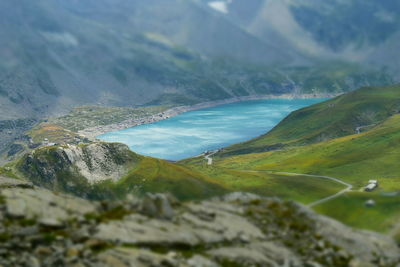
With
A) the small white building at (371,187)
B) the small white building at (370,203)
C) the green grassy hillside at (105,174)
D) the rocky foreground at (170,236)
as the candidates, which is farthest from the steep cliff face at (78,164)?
the rocky foreground at (170,236)

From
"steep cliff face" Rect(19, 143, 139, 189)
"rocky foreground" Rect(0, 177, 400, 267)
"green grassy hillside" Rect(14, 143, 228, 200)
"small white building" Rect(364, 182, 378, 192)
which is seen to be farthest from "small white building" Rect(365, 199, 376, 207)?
"steep cliff face" Rect(19, 143, 139, 189)

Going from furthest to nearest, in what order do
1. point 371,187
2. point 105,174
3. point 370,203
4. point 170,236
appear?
point 105,174
point 371,187
point 370,203
point 170,236

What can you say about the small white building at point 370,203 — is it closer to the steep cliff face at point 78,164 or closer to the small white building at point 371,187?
the small white building at point 371,187

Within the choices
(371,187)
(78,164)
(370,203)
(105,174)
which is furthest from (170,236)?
(78,164)

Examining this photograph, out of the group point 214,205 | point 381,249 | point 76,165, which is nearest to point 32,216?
point 214,205

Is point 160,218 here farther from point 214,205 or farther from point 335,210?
point 335,210

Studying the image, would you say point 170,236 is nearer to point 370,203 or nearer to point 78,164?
point 370,203
